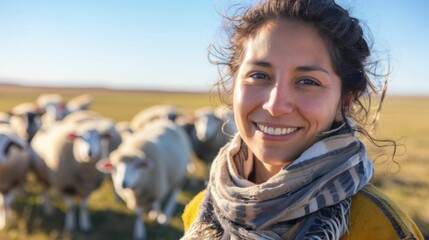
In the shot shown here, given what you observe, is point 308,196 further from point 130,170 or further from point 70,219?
point 70,219

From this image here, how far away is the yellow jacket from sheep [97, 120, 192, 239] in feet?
15.4

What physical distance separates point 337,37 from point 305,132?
0.32 meters

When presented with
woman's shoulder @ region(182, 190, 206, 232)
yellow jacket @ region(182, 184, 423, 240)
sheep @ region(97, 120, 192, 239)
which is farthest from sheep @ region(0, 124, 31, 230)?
yellow jacket @ region(182, 184, 423, 240)

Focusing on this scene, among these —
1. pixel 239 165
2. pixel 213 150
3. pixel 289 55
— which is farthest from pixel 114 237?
pixel 289 55

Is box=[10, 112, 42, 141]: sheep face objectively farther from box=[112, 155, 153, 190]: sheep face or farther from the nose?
the nose

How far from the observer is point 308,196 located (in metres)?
1.25

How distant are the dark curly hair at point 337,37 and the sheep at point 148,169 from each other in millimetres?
4354

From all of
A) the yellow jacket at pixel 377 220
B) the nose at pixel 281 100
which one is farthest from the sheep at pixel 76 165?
the yellow jacket at pixel 377 220

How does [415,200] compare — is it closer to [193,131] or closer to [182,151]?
[182,151]

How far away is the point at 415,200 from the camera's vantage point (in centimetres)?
766

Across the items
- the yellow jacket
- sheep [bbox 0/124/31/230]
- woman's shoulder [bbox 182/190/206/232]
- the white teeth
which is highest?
the white teeth

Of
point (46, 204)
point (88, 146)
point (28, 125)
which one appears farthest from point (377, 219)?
point (28, 125)

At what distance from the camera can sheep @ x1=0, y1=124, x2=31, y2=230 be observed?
6.47 metres

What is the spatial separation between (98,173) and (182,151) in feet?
5.14
